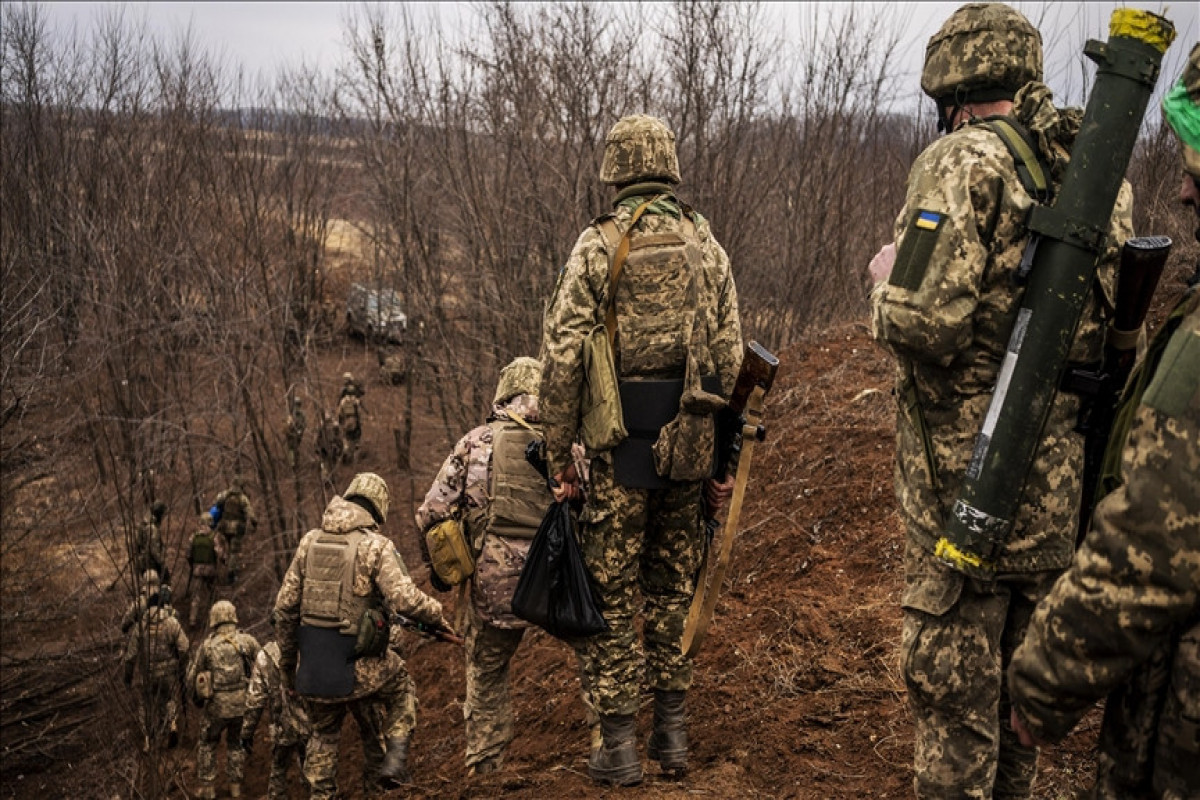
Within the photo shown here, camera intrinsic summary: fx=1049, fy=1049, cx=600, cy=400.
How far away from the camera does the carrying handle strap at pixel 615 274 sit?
3.98m

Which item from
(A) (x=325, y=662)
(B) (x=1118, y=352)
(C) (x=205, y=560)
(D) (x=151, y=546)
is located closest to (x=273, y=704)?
(A) (x=325, y=662)

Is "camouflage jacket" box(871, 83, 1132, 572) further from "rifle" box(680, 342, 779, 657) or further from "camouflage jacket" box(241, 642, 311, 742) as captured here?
"camouflage jacket" box(241, 642, 311, 742)

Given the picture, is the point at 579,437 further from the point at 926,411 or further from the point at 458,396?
the point at 458,396

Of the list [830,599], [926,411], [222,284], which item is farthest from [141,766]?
[222,284]

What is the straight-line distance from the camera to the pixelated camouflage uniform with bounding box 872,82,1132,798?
106 inches

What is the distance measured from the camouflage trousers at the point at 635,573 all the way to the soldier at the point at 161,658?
4.71 metres

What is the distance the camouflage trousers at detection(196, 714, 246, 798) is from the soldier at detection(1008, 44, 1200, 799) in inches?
326

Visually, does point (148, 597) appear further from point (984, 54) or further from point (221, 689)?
point (984, 54)

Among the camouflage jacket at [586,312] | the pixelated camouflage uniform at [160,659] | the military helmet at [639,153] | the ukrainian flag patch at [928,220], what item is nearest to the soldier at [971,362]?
the ukrainian flag patch at [928,220]

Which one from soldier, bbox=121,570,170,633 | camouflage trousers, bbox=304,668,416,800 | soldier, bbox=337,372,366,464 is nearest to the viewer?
camouflage trousers, bbox=304,668,416,800

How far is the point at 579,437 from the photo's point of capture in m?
4.16

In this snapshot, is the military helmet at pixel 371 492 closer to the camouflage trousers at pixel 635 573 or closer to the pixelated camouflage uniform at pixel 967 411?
the camouflage trousers at pixel 635 573

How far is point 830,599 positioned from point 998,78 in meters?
3.47

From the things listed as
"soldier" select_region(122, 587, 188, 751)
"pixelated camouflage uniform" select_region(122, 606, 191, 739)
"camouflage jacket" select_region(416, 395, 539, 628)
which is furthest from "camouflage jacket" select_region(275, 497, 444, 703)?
"soldier" select_region(122, 587, 188, 751)
